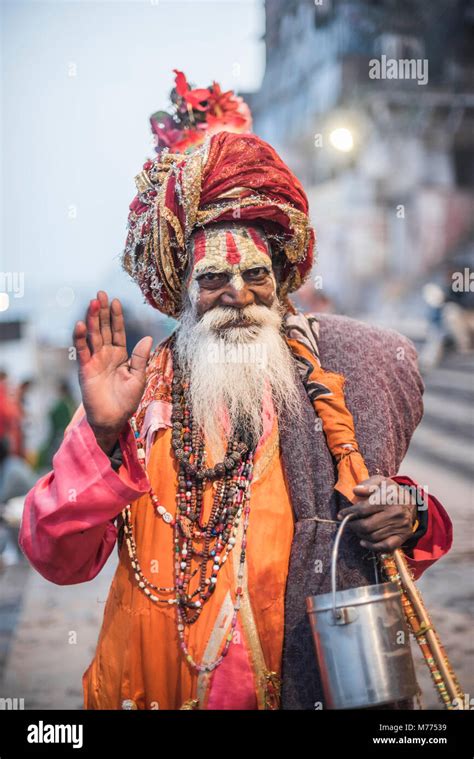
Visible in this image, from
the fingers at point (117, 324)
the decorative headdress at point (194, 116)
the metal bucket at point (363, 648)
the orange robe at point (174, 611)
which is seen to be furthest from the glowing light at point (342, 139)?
the metal bucket at point (363, 648)

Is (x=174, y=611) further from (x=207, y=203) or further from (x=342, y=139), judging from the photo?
(x=342, y=139)

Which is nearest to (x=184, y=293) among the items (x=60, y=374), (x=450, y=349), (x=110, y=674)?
(x=110, y=674)

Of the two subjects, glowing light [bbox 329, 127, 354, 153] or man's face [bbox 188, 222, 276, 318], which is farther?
glowing light [bbox 329, 127, 354, 153]

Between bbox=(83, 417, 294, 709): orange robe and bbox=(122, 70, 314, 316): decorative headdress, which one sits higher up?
bbox=(122, 70, 314, 316): decorative headdress

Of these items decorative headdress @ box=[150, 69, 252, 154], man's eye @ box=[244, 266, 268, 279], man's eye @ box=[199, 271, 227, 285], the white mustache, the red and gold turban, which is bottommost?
the white mustache

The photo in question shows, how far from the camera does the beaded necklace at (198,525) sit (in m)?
1.94

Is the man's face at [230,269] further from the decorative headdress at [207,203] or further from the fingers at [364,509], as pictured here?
the fingers at [364,509]

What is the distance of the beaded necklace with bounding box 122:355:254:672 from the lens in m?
1.94

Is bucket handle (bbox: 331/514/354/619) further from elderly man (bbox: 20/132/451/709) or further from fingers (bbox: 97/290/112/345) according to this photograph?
fingers (bbox: 97/290/112/345)

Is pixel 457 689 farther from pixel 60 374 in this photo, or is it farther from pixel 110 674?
pixel 60 374

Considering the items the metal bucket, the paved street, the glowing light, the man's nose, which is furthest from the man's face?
the glowing light

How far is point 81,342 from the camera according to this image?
178cm

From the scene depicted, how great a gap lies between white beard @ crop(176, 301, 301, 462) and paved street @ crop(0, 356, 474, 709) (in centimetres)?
214

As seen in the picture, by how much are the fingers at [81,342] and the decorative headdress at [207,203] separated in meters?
0.44
